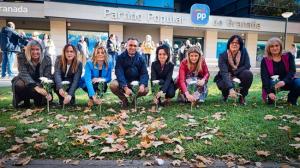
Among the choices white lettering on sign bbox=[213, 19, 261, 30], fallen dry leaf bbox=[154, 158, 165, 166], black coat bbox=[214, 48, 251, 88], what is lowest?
fallen dry leaf bbox=[154, 158, 165, 166]

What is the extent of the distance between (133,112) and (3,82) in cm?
665

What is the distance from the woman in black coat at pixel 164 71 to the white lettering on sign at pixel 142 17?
19.7 meters

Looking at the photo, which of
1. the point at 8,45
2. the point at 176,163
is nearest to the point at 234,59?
the point at 176,163

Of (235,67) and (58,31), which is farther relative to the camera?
(58,31)

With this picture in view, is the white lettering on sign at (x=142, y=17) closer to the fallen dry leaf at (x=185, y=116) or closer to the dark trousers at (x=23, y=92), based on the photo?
the dark trousers at (x=23, y=92)

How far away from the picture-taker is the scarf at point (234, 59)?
6.22 metres

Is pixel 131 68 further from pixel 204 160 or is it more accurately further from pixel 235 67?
pixel 204 160

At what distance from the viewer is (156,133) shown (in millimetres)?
4324

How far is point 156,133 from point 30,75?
3.02 m

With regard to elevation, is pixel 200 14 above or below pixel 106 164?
above

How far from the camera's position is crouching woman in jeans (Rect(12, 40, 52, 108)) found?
5.74 m

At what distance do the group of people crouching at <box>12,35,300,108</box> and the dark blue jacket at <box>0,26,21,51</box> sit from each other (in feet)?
21.0

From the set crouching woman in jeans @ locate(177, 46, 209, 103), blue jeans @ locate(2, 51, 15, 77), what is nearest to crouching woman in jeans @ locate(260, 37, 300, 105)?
crouching woman in jeans @ locate(177, 46, 209, 103)

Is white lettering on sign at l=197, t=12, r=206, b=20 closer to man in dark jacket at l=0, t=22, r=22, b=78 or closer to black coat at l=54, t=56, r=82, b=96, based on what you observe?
man in dark jacket at l=0, t=22, r=22, b=78
